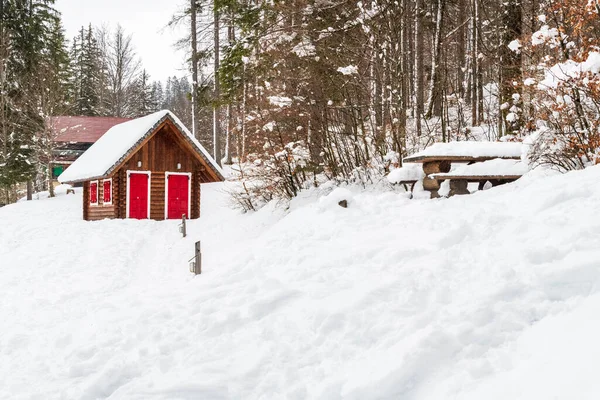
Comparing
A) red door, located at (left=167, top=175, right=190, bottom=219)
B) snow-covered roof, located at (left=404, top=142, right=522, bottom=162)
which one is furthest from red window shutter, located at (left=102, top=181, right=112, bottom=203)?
snow-covered roof, located at (left=404, top=142, right=522, bottom=162)

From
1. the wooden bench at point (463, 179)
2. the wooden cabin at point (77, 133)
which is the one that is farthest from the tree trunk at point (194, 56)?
the wooden bench at point (463, 179)

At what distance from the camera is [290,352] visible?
4047mm

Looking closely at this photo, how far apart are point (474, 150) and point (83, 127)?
35.4 meters

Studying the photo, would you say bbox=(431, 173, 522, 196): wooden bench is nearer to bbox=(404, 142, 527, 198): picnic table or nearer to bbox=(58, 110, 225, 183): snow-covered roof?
bbox=(404, 142, 527, 198): picnic table

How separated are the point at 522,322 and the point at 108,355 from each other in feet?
11.8

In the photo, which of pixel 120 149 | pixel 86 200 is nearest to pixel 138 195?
pixel 120 149

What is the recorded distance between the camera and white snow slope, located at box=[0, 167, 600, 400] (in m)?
3.20

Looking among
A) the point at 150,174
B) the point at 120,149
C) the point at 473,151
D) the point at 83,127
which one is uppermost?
the point at 83,127

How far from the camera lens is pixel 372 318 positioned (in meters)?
4.14

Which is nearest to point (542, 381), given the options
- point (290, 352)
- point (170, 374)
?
point (290, 352)

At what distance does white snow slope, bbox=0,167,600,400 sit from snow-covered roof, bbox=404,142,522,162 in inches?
34.5

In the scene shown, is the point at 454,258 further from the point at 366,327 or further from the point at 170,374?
the point at 170,374

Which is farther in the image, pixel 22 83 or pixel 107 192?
pixel 22 83

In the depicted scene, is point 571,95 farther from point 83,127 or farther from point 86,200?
point 83,127
